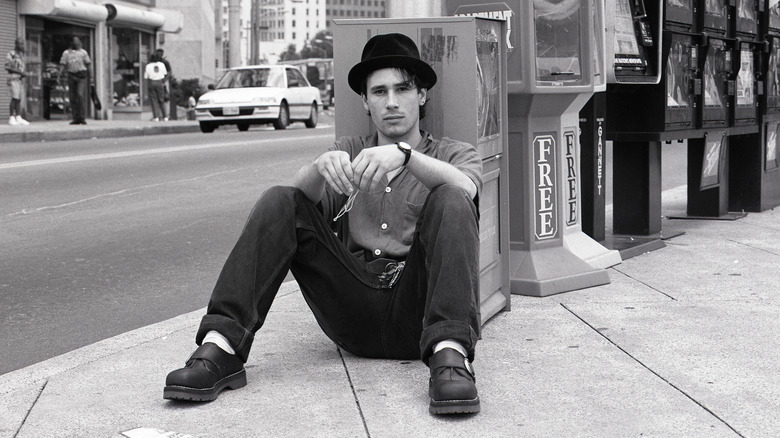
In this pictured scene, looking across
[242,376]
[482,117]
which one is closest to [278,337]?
[242,376]

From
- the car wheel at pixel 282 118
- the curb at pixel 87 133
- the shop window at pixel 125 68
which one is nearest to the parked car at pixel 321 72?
the shop window at pixel 125 68

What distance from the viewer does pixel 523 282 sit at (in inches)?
208

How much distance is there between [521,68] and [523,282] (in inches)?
42.2

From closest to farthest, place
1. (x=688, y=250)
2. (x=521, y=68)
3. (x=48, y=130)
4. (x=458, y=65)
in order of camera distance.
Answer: (x=458, y=65), (x=521, y=68), (x=688, y=250), (x=48, y=130)

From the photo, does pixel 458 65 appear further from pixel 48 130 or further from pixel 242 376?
pixel 48 130

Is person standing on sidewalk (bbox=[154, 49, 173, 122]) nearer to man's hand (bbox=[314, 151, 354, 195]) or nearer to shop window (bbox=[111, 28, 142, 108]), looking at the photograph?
shop window (bbox=[111, 28, 142, 108])

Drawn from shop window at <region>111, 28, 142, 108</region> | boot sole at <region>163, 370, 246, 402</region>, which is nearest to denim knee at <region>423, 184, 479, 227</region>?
boot sole at <region>163, 370, 246, 402</region>

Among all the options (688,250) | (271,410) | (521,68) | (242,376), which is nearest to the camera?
(271,410)

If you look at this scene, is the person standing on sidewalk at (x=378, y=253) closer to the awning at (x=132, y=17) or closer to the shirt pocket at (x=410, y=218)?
the shirt pocket at (x=410, y=218)

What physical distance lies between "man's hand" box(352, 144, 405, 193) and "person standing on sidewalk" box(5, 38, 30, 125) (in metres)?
20.5

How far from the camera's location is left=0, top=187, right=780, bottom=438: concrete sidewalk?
10.4 feet

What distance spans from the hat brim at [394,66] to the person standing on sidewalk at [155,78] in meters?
23.3

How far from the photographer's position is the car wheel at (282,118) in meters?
25.8

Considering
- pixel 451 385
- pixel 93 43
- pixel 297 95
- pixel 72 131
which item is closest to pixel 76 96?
pixel 72 131
